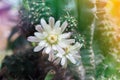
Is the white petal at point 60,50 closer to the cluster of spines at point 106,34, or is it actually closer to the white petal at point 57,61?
the white petal at point 57,61

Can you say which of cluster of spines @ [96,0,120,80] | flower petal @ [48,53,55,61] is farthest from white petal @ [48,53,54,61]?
cluster of spines @ [96,0,120,80]

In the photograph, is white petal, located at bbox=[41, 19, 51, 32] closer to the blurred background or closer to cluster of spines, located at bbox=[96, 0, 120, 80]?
the blurred background

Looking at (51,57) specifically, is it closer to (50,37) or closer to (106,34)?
(50,37)

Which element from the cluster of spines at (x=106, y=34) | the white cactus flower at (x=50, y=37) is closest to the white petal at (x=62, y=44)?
the white cactus flower at (x=50, y=37)

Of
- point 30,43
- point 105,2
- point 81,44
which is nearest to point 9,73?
point 30,43

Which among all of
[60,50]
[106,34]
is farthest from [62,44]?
[106,34]

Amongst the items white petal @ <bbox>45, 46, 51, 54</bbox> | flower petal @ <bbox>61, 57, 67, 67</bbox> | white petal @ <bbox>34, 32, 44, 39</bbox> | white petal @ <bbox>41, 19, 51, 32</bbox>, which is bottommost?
flower petal @ <bbox>61, 57, 67, 67</bbox>

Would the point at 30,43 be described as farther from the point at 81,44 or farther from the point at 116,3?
the point at 116,3

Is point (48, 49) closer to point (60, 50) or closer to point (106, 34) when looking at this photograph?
point (60, 50)

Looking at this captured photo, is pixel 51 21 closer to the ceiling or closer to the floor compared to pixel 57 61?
closer to the ceiling
